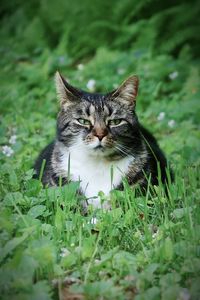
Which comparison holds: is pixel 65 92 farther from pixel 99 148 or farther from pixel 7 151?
pixel 7 151

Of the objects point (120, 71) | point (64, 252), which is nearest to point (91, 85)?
point (120, 71)

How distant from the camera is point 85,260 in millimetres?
2977

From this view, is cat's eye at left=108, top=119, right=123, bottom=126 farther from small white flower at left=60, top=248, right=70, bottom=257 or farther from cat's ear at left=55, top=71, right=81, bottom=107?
small white flower at left=60, top=248, right=70, bottom=257

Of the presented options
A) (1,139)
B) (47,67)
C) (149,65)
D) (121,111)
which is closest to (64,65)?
(47,67)

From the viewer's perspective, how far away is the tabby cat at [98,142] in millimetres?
3955

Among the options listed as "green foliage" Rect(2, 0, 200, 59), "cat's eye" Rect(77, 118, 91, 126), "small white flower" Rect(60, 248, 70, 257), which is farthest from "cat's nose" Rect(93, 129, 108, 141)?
"green foliage" Rect(2, 0, 200, 59)

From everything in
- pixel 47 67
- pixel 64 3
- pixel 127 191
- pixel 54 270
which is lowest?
pixel 54 270

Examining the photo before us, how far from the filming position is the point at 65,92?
412 centimetres

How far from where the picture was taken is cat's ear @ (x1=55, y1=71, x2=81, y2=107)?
408 centimetres

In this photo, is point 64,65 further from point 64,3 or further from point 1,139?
point 1,139

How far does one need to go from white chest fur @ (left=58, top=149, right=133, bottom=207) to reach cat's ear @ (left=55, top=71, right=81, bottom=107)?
1.17ft

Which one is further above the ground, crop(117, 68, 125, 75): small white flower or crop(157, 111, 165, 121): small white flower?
crop(117, 68, 125, 75): small white flower

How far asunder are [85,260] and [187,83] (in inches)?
162

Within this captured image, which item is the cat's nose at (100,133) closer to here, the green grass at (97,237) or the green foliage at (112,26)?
the green grass at (97,237)
